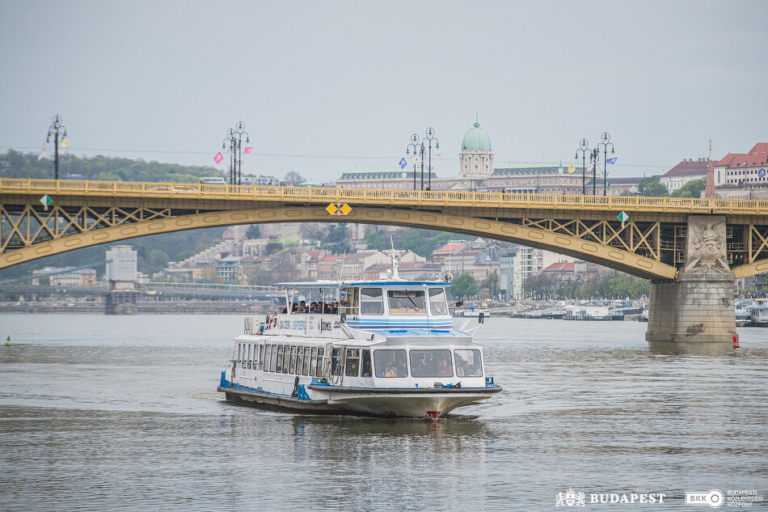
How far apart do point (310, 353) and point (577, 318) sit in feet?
519

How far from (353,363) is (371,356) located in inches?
49.4

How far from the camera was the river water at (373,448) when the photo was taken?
2644cm

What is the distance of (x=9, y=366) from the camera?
63.2 m

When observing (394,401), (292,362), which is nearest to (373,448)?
(394,401)

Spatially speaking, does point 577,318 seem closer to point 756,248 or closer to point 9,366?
point 756,248

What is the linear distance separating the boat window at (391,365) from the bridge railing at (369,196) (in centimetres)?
3793

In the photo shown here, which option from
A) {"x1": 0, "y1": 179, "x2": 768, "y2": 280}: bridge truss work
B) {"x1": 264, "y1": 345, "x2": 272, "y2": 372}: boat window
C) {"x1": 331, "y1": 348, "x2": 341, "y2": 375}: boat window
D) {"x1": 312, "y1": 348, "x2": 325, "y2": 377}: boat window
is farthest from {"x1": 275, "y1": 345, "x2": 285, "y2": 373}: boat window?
{"x1": 0, "y1": 179, "x2": 768, "y2": 280}: bridge truss work

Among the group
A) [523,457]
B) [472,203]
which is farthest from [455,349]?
[472,203]

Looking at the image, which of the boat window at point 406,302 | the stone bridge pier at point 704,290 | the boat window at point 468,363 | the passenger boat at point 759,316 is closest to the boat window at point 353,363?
the boat window at point 406,302

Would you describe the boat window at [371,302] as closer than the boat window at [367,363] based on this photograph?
No

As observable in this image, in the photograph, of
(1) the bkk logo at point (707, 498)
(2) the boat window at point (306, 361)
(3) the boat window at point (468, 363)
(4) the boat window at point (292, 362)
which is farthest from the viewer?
(4) the boat window at point (292, 362)

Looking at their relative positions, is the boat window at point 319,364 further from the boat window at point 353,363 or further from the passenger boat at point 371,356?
the boat window at point 353,363

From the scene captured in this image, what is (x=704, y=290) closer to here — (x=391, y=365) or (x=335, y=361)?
(x=335, y=361)

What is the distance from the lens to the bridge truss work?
71875mm
